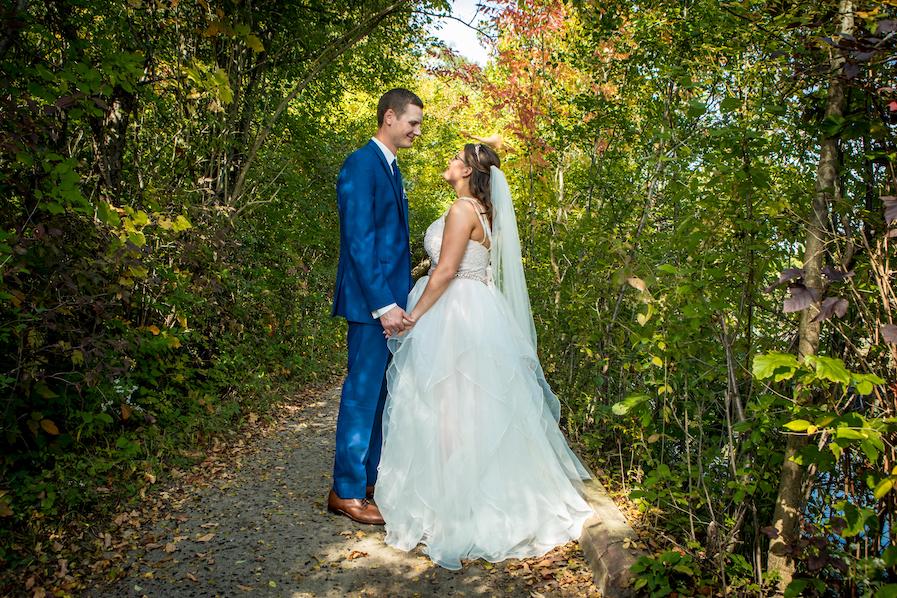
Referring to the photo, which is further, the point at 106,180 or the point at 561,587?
the point at 106,180

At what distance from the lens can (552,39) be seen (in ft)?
24.0

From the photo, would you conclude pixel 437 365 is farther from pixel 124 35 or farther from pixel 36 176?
pixel 124 35

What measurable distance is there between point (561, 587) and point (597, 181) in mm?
3403

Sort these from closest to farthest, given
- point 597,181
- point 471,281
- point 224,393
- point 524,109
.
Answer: point 471,281 < point 597,181 < point 224,393 < point 524,109

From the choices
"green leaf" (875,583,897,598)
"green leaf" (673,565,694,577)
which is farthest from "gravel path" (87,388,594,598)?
"green leaf" (875,583,897,598)

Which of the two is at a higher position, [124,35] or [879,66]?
[124,35]

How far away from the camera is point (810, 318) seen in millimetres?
2480

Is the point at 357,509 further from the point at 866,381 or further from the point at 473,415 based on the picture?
the point at 866,381

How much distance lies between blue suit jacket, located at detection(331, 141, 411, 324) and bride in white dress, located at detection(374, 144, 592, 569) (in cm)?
24

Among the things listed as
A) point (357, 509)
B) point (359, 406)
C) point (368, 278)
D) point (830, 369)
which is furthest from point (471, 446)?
point (830, 369)

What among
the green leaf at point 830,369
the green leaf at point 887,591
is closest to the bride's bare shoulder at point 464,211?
the green leaf at point 830,369

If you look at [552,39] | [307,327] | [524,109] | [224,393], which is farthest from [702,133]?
[307,327]

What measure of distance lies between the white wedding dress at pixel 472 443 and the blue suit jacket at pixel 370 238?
0.90 feet

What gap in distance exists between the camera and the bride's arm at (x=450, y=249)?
4016mm
